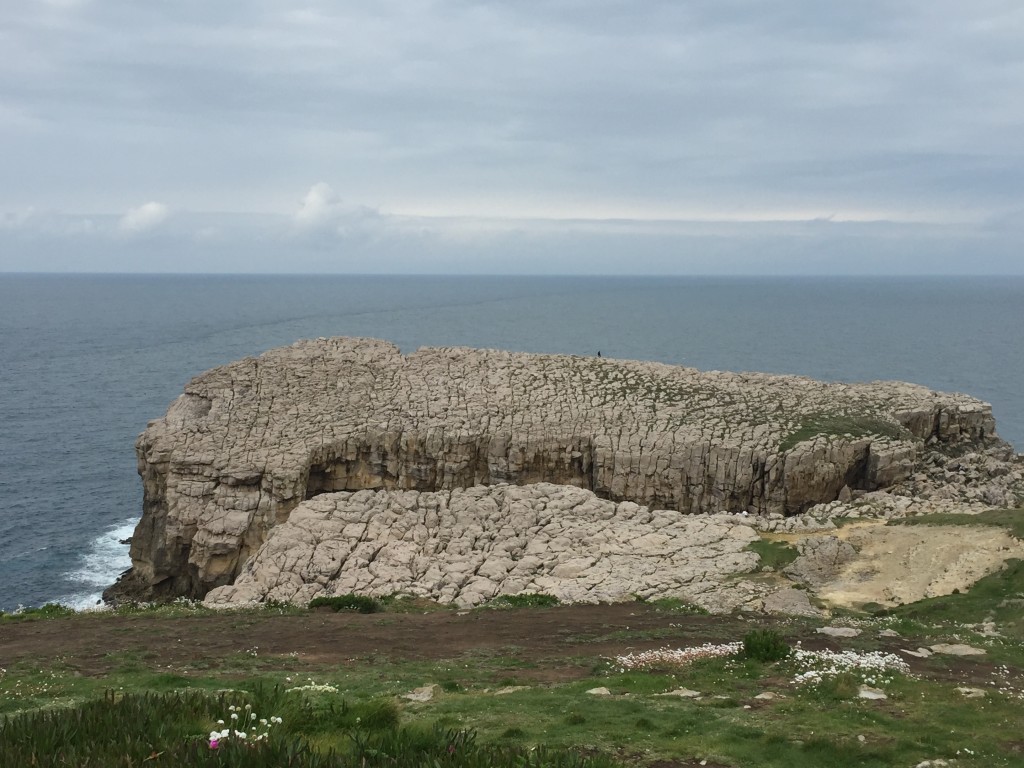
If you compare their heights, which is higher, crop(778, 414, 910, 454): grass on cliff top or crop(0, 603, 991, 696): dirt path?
crop(778, 414, 910, 454): grass on cliff top

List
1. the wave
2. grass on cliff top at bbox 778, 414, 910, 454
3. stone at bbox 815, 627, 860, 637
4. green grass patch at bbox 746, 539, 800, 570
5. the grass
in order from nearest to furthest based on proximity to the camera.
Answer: the grass < stone at bbox 815, 627, 860, 637 < green grass patch at bbox 746, 539, 800, 570 < grass on cliff top at bbox 778, 414, 910, 454 < the wave

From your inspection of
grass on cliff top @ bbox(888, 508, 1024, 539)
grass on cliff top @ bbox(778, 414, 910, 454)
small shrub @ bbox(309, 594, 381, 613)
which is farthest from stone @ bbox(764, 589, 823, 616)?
small shrub @ bbox(309, 594, 381, 613)

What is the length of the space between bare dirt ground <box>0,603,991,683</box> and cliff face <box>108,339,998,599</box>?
41.4ft

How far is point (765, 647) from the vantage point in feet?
70.5

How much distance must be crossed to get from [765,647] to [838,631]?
13.5 ft

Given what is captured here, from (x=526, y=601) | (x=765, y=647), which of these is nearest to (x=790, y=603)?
(x=526, y=601)

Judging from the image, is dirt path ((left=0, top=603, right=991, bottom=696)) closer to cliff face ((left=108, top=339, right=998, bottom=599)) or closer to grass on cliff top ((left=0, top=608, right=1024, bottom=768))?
grass on cliff top ((left=0, top=608, right=1024, bottom=768))

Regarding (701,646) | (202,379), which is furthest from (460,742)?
(202,379)

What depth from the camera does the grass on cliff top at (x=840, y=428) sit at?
44188mm

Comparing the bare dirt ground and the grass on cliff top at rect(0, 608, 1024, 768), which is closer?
the grass on cliff top at rect(0, 608, 1024, 768)

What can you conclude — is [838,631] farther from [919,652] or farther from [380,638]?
[380,638]

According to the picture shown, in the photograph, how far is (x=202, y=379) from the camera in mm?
48500

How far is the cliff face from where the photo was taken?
139 ft

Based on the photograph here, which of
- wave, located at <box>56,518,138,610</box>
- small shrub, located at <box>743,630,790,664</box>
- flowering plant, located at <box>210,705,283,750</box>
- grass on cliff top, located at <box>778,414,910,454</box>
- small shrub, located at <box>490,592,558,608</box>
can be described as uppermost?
flowering plant, located at <box>210,705,283,750</box>
